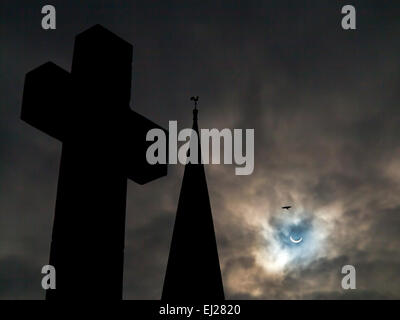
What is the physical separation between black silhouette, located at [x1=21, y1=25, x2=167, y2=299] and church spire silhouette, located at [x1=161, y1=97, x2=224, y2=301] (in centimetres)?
2005

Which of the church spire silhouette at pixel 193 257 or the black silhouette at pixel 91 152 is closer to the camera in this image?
the black silhouette at pixel 91 152

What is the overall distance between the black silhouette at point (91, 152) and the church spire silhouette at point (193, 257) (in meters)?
20.0

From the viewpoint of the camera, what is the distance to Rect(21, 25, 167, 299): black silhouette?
11.6ft

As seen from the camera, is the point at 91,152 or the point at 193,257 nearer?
the point at 91,152

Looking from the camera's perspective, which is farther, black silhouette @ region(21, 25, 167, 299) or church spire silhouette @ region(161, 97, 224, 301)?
church spire silhouette @ region(161, 97, 224, 301)

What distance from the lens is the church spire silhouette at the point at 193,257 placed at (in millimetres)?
24125

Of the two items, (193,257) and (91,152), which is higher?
(193,257)

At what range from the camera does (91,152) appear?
393 centimetres

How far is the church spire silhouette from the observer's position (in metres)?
24.1

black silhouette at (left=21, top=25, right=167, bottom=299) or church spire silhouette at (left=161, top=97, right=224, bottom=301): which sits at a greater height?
church spire silhouette at (left=161, top=97, right=224, bottom=301)

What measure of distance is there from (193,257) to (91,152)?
21.1 m

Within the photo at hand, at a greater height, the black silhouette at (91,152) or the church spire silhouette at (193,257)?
the church spire silhouette at (193,257)

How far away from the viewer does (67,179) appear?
3812mm
